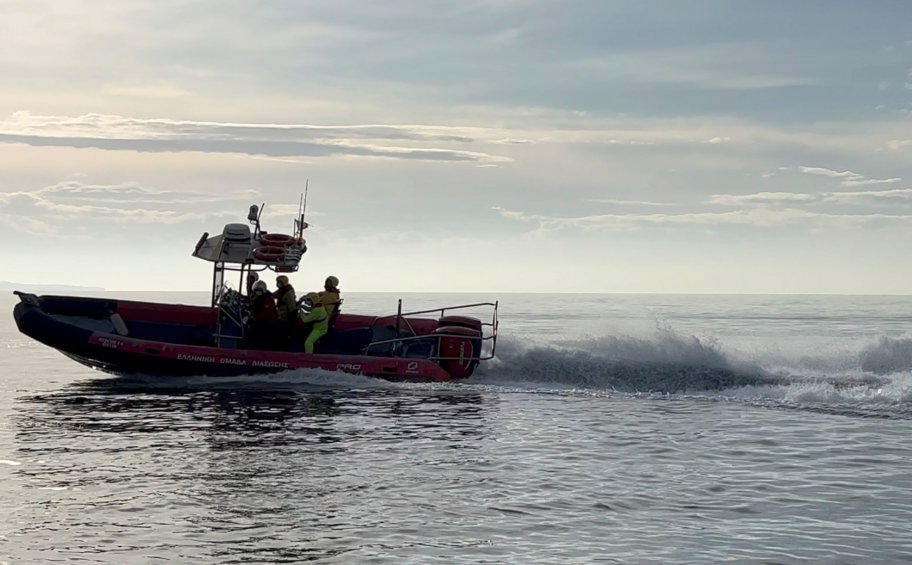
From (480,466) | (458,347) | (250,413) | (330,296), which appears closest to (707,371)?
(458,347)

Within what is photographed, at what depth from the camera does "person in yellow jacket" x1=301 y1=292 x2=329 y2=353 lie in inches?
855

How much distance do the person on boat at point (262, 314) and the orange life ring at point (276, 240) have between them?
93 cm

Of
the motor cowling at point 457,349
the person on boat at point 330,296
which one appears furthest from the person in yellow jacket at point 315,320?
the motor cowling at point 457,349

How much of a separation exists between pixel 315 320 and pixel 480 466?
957cm

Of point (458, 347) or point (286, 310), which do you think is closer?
point (286, 310)

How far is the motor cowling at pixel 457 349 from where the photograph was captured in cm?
2225

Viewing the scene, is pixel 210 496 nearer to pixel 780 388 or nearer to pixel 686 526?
pixel 686 526

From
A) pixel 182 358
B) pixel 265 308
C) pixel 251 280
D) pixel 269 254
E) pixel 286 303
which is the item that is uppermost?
pixel 269 254

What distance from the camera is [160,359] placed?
21359 millimetres

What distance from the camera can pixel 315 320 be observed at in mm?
21781

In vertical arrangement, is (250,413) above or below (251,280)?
below

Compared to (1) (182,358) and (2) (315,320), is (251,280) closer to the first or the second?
(2) (315,320)

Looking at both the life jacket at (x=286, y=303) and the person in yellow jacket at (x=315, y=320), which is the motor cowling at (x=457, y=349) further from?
the life jacket at (x=286, y=303)

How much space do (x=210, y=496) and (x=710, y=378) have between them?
14.0 metres
